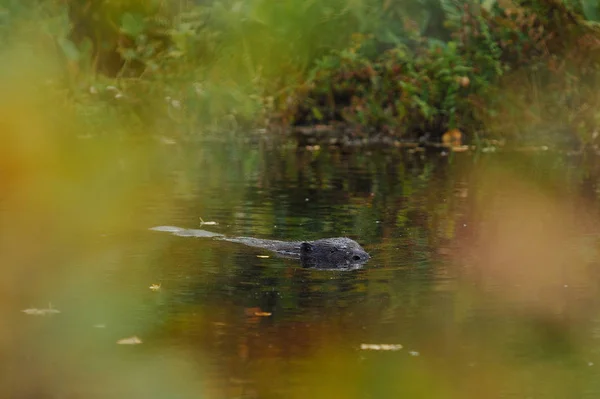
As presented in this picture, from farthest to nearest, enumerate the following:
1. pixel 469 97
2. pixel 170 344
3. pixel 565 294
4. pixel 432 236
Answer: pixel 469 97 → pixel 432 236 → pixel 565 294 → pixel 170 344

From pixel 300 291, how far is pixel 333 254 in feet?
4.05

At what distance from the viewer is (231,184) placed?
51.5ft

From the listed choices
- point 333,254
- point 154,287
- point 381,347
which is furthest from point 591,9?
point 381,347

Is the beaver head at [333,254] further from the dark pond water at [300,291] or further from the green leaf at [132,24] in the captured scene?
the green leaf at [132,24]

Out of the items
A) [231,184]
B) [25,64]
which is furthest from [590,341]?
[25,64]

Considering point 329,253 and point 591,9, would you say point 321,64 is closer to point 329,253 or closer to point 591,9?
point 591,9

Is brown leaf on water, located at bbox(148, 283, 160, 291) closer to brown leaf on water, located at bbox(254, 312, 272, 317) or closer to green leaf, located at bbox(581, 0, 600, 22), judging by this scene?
brown leaf on water, located at bbox(254, 312, 272, 317)

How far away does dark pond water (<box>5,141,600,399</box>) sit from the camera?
6.72 m

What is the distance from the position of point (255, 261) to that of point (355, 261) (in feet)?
2.46

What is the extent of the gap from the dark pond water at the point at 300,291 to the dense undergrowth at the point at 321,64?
18.2ft

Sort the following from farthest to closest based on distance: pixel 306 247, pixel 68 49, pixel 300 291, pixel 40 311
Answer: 1. pixel 68 49
2. pixel 306 247
3. pixel 300 291
4. pixel 40 311

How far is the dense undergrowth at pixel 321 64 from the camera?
70.8ft

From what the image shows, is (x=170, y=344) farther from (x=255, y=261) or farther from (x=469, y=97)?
(x=469, y=97)

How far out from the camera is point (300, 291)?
8891 mm
